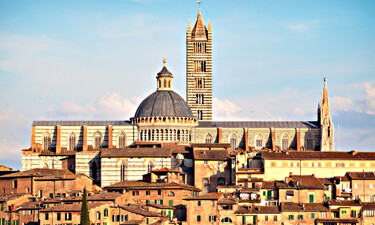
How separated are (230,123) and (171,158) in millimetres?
14679

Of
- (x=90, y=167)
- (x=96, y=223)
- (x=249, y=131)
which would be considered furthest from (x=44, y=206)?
(x=249, y=131)

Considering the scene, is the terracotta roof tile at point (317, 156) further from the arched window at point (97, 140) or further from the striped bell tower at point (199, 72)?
the striped bell tower at point (199, 72)

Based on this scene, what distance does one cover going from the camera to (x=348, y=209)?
100500mm

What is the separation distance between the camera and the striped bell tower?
475 feet

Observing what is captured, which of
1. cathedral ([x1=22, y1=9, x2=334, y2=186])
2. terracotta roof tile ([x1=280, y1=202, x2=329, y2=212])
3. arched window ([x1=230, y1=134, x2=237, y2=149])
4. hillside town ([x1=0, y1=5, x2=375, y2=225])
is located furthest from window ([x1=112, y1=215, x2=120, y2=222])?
arched window ([x1=230, y1=134, x2=237, y2=149])

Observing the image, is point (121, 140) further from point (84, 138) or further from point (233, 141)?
point (233, 141)

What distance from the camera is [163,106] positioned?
131125 mm

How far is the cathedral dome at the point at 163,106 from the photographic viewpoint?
130 meters

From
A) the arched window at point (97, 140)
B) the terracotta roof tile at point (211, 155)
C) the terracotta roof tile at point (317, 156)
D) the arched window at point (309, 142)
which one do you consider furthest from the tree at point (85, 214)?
the arched window at point (309, 142)

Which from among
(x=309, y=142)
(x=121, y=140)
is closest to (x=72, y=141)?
(x=121, y=140)

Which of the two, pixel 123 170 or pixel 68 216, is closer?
pixel 68 216

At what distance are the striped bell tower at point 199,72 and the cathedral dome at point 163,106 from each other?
10774 millimetres

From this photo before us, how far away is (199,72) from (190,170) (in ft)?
98.1

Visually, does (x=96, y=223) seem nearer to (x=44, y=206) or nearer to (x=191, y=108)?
(x=44, y=206)
